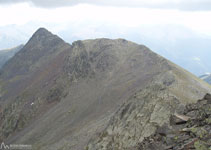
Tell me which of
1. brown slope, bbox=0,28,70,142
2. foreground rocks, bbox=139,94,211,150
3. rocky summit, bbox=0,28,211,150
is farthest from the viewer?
brown slope, bbox=0,28,70,142

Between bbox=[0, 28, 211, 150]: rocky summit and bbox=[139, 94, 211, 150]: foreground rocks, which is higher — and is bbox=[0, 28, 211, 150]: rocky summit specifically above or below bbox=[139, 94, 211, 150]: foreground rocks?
below

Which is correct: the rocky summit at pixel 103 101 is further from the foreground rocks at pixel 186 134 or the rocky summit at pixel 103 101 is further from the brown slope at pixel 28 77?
the brown slope at pixel 28 77

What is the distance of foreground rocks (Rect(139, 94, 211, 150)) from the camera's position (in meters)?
15.0

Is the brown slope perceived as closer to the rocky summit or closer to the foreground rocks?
the rocky summit

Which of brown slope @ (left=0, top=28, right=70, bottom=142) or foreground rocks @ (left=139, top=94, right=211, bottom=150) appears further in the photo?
brown slope @ (left=0, top=28, right=70, bottom=142)

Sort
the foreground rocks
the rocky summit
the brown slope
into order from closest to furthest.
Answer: the foreground rocks
the rocky summit
the brown slope

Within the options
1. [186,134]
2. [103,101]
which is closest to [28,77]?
[103,101]

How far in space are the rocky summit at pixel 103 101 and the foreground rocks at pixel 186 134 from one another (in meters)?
0.09

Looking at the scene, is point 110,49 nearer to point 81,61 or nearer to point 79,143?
point 81,61

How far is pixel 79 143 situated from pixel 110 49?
57396 mm

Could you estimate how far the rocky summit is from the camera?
32062 mm

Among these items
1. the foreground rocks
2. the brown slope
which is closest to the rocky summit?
the foreground rocks

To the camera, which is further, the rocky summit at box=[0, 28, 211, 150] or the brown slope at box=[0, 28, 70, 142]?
the brown slope at box=[0, 28, 70, 142]

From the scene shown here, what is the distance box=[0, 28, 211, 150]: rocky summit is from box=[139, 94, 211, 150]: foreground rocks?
9 centimetres
